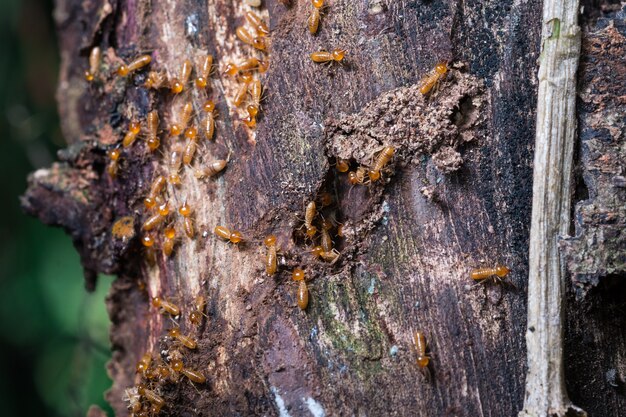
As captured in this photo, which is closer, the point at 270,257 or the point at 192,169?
the point at 270,257

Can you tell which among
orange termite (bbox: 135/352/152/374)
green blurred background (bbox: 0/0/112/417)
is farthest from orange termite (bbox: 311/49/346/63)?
green blurred background (bbox: 0/0/112/417)

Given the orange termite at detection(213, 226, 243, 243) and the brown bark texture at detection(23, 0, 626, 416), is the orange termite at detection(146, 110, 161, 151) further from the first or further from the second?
the orange termite at detection(213, 226, 243, 243)

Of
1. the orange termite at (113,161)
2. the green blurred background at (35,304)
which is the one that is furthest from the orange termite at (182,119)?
the green blurred background at (35,304)

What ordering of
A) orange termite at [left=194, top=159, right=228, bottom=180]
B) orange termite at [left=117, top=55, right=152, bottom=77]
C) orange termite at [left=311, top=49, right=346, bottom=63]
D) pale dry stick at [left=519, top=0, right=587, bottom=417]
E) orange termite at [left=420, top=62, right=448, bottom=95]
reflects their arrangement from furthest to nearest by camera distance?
1. orange termite at [left=117, top=55, right=152, bottom=77]
2. orange termite at [left=194, top=159, right=228, bottom=180]
3. orange termite at [left=311, top=49, right=346, bottom=63]
4. orange termite at [left=420, top=62, right=448, bottom=95]
5. pale dry stick at [left=519, top=0, right=587, bottom=417]

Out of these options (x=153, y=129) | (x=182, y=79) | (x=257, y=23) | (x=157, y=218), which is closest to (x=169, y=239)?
(x=157, y=218)

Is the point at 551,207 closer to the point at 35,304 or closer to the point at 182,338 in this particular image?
the point at 182,338

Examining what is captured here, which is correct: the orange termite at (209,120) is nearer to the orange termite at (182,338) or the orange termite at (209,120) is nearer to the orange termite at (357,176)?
the orange termite at (357,176)
